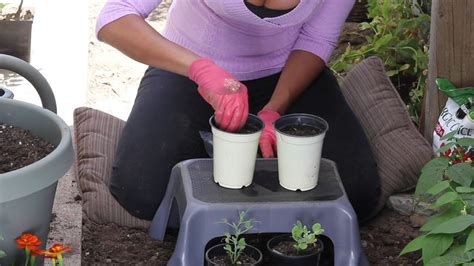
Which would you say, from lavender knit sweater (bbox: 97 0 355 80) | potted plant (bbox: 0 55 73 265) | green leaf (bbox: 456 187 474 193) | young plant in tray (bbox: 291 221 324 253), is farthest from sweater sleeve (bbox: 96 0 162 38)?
green leaf (bbox: 456 187 474 193)

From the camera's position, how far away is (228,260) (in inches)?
106

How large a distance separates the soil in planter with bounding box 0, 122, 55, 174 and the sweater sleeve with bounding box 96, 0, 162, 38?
50cm

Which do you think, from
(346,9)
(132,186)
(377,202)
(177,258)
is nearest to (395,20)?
(346,9)

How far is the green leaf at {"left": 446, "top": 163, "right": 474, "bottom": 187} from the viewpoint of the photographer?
2.63 meters

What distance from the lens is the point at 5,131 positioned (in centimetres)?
271

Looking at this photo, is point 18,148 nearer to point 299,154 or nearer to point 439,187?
point 299,154

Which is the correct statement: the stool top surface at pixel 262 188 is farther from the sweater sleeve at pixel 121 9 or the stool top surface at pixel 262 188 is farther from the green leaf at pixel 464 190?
the sweater sleeve at pixel 121 9

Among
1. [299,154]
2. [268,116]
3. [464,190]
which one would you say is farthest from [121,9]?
[464,190]

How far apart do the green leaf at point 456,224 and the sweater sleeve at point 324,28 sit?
1.08 meters

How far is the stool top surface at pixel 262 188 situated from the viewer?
269cm

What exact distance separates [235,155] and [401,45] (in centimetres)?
166

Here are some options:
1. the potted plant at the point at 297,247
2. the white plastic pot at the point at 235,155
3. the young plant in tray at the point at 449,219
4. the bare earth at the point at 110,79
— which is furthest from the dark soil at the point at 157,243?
the bare earth at the point at 110,79

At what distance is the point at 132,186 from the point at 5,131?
0.54m

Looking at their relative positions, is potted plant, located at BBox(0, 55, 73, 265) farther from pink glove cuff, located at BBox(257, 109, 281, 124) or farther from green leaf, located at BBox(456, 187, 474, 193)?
green leaf, located at BBox(456, 187, 474, 193)
